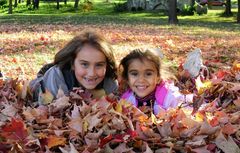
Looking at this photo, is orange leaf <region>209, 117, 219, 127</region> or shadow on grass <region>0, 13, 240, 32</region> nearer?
orange leaf <region>209, 117, 219, 127</region>

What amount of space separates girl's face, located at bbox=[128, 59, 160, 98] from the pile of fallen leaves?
0.77 m

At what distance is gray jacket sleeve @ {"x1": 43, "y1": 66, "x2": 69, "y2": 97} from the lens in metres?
4.02

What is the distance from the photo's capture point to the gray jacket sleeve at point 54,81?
4023mm

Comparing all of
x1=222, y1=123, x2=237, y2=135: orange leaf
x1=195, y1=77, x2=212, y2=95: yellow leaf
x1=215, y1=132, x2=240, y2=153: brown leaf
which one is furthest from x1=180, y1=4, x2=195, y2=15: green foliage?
x1=215, y1=132, x2=240, y2=153: brown leaf

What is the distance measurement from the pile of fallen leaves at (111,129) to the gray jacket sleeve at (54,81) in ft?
1.94

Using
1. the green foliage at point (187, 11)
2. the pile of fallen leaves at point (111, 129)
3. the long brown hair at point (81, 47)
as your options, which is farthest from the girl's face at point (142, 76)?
the green foliage at point (187, 11)

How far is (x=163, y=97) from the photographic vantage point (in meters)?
4.11

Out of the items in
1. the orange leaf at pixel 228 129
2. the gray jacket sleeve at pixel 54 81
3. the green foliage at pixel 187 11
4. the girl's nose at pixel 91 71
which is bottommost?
the orange leaf at pixel 228 129

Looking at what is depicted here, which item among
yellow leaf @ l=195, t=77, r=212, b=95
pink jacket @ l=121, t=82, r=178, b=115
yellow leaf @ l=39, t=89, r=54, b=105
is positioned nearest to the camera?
yellow leaf @ l=39, t=89, r=54, b=105

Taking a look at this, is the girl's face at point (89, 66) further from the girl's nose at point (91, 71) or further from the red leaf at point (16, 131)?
the red leaf at point (16, 131)

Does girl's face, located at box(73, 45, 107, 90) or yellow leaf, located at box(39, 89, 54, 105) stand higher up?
girl's face, located at box(73, 45, 107, 90)

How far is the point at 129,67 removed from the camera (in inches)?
163

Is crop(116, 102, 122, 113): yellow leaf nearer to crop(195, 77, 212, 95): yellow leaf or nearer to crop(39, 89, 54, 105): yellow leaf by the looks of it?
crop(39, 89, 54, 105): yellow leaf

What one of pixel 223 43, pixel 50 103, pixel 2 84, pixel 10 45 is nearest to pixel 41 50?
pixel 10 45
